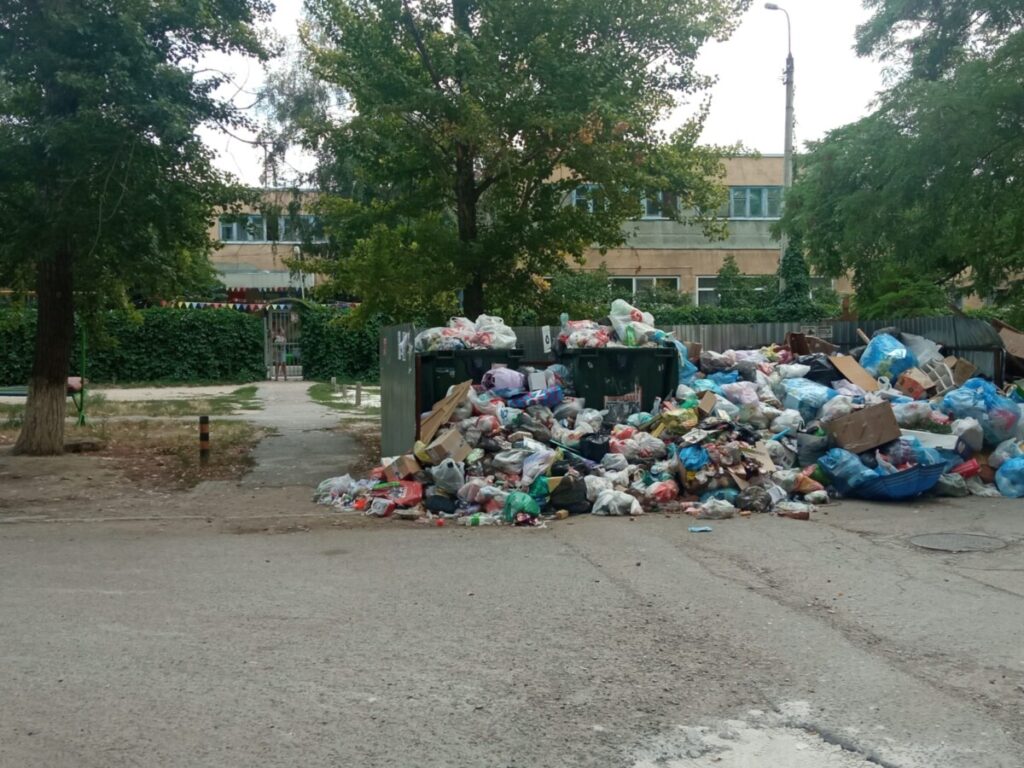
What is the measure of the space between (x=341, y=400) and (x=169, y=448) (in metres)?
9.76

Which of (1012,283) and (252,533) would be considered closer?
(252,533)

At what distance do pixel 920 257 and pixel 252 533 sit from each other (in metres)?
10.0

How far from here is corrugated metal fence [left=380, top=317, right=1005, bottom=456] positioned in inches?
484

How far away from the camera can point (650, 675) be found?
502cm

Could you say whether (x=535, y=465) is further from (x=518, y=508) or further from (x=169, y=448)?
(x=169, y=448)

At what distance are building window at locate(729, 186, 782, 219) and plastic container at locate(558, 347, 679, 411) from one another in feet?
90.0

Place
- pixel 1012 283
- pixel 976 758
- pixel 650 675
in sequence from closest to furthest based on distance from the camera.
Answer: pixel 976 758 < pixel 650 675 < pixel 1012 283

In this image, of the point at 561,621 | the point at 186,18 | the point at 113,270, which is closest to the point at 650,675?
the point at 561,621

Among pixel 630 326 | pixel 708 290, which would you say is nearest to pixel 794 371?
pixel 630 326

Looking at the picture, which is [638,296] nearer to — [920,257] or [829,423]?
[920,257]

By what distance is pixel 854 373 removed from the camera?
12727 millimetres

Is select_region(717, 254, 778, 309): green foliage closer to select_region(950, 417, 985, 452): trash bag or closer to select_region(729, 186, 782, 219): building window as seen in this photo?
select_region(729, 186, 782, 219): building window

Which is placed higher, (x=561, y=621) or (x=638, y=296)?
(x=638, y=296)

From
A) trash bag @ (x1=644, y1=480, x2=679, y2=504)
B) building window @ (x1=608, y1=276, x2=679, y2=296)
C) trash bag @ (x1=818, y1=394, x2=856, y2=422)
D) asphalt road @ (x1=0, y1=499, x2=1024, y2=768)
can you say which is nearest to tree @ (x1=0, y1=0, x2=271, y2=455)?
asphalt road @ (x1=0, y1=499, x2=1024, y2=768)
